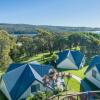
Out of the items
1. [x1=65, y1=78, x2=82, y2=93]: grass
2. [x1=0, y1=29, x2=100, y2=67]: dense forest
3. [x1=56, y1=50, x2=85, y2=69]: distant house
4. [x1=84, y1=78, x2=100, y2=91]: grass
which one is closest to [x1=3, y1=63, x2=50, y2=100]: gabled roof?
[x1=65, y1=78, x2=82, y2=93]: grass

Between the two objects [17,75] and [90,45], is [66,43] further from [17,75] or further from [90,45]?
[17,75]

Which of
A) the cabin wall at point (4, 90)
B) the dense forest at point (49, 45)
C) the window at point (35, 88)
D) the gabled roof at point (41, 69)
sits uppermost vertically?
the gabled roof at point (41, 69)

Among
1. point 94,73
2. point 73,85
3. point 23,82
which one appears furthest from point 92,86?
point 23,82

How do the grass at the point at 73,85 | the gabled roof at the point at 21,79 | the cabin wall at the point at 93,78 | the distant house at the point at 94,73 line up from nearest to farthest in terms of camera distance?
1. the gabled roof at the point at 21,79
2. the grass at the point at 73,85
3. the cabin wall at the point at 93,78
4. the distant house at the point at 94,73

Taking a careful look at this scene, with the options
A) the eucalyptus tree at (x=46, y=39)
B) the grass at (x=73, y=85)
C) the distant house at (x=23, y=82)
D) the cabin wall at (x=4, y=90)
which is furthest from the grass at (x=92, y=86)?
the eucalyptus tree at (x=46, y=39)

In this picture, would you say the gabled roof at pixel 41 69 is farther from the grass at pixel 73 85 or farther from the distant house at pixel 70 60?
the distant house at pixel 70 60

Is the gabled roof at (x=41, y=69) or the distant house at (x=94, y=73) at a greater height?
the gabled roof at (x=41, y=69)

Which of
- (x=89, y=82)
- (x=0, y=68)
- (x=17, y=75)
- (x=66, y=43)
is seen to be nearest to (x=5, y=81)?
(x=17, y=75)

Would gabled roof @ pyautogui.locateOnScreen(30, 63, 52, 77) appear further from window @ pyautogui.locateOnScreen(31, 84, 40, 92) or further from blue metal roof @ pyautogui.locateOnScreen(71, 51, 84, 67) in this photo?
blue metal roof @ pyautogui.locateOnScreen(71, 51, 84, 67)

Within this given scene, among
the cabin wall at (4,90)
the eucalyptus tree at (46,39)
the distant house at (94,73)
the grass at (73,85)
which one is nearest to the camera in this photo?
the cabin wall at (4,90)

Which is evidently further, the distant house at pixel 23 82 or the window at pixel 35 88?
the window at pixel 35 88
